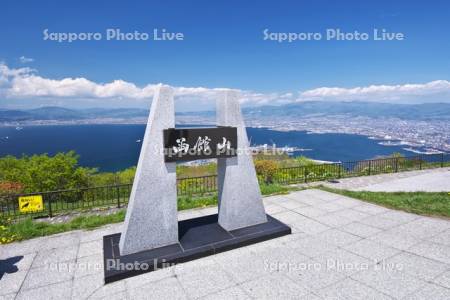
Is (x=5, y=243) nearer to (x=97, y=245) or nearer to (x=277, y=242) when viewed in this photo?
(x=97, y=245)

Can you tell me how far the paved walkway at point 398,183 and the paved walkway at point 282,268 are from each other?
16.5ft

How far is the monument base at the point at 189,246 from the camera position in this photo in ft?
14.1

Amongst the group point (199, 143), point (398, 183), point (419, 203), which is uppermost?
point (199, 143)

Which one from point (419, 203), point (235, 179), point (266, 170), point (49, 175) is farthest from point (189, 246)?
point (49, 175)

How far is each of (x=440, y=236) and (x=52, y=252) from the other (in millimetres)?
8134

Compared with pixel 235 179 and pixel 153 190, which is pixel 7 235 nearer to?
pixel 153 190

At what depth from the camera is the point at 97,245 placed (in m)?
5.39

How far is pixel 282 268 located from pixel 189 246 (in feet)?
5.88

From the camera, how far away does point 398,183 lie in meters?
11.9

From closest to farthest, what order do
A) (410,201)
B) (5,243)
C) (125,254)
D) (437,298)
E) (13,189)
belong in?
(437,298)
(125,254)
(5,243)
(410,201)
(13,189)

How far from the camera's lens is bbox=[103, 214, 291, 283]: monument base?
430 centimetres

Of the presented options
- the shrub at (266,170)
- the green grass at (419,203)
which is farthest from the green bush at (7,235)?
the shrub at (266,170)

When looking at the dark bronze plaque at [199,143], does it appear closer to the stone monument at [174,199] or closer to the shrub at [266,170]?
the stone monument at [174,199]

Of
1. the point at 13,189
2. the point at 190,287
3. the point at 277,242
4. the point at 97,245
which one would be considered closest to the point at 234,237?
the point at 277,242
